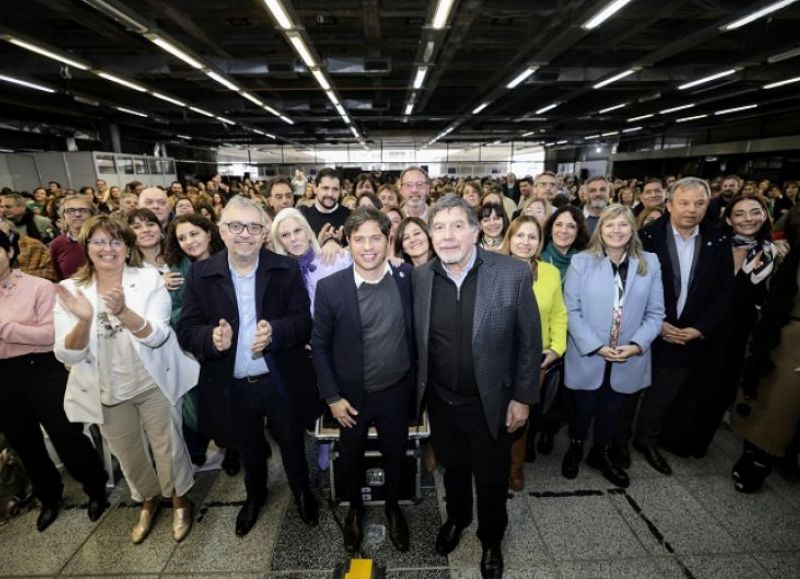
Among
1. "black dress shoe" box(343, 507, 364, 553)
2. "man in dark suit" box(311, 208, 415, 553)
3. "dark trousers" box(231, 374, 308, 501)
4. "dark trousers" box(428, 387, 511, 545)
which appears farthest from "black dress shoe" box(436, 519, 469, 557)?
"dark trousers" box(231, 374, 308, 501)

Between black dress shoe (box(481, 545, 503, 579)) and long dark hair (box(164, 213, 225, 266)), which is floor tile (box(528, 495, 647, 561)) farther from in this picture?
long dark hair (box(164, 213, 225, 266))

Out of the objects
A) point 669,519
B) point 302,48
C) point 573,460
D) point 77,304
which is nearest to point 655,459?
point 669,519

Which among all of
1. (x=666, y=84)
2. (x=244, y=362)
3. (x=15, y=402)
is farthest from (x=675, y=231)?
(x=666, y=84)

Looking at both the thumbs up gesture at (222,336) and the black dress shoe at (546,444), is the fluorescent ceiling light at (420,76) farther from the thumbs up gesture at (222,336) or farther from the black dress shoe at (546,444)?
the thumbs up gesture at (222,336)

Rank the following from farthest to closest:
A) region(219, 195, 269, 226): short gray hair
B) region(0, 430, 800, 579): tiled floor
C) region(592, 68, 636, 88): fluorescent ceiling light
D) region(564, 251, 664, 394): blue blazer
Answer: region(592, 68, 636, 88): fluorescent ceiling light, region(564, 251, 664, 394): blue blazer, region(0, 430, 800, 579): tiled floor, region(219, 195, 269, 226): short gray hair

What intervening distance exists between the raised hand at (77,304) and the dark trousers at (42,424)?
2.38 ft

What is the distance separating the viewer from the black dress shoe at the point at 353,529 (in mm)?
2322

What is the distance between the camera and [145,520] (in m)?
2.47

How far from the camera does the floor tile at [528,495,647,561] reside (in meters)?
2.29

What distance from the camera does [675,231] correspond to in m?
2.69

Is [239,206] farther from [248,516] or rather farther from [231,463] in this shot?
[231,463]

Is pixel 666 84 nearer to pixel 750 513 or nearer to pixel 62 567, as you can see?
pixel 750 513

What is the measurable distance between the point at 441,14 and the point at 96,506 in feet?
18.4

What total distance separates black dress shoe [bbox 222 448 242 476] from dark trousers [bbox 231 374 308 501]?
1.79ft
